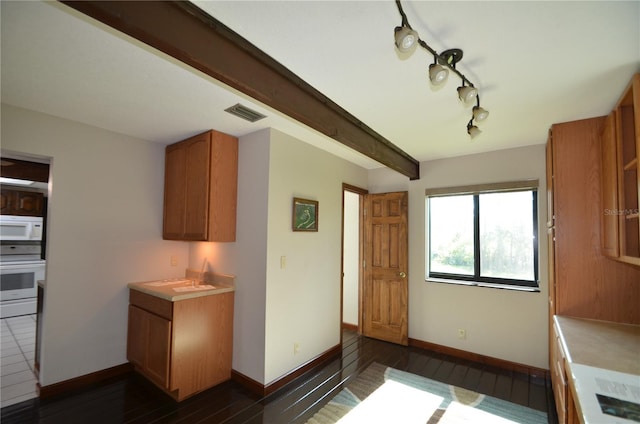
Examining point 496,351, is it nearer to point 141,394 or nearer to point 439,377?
point 439,377

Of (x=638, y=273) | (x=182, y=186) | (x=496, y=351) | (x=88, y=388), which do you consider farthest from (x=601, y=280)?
(x=88, y=388)

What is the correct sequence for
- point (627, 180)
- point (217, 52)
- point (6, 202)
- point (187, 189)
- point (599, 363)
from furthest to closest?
point (6, 202)
point (187, 189)
point (627, 180)
point (599, 363)
point (217, 52)

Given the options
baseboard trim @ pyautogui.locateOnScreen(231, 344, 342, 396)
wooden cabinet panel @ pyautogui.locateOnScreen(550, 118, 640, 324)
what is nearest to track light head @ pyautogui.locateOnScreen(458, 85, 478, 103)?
wooden cabinet panel @ pyautogui.locateOnScreen(550, 118, 640, 324)

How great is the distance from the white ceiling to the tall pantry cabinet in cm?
24

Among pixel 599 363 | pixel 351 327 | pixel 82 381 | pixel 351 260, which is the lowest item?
pixel 351 327

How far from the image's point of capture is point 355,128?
2492 mm

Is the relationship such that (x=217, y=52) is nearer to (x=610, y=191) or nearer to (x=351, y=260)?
(x=610, y=191)

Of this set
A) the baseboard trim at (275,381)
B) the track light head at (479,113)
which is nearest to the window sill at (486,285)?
the baseboard trim at (275,381)

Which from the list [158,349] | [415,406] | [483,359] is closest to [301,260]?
[158,349]

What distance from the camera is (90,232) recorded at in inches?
109

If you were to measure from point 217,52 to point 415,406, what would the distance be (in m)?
2.96

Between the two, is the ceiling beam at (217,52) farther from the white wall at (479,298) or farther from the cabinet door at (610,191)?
the white wall at (479,298)

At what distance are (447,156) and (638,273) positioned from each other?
2045mm

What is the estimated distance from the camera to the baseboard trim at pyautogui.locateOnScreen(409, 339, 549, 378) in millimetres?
3012
